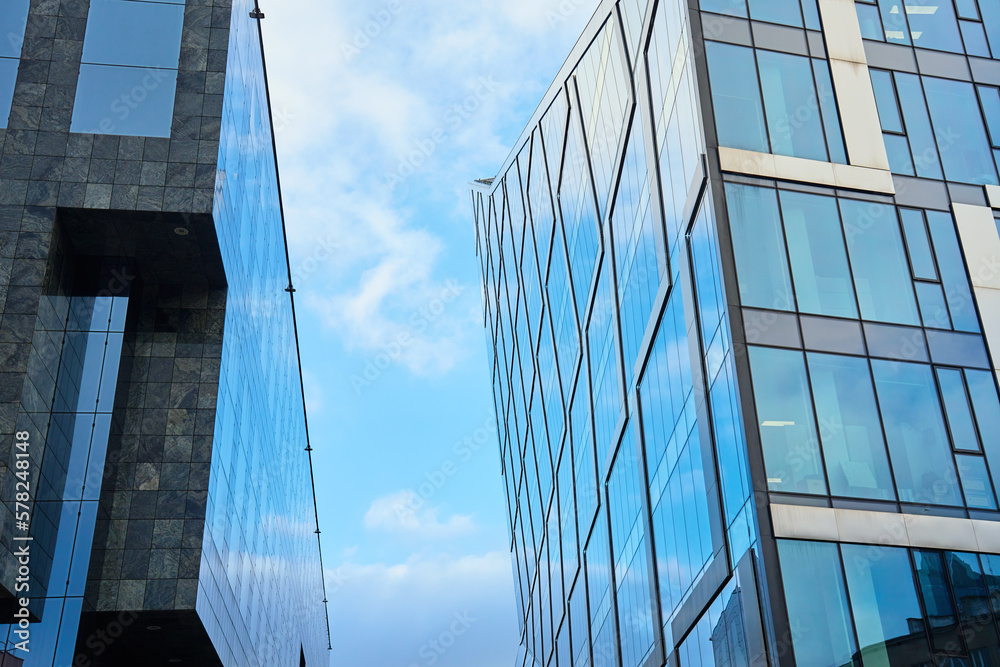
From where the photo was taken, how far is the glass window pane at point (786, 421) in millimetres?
22500

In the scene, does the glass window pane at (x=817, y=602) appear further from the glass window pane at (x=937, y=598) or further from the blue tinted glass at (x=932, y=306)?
the blue tinted glass at (x=932, y=306)

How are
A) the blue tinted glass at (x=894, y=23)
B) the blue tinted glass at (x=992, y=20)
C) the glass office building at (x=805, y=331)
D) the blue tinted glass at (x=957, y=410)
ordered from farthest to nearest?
the blue tinted glass at (x=992, y=20), the blue tinted glass at (x=894, y=23), the blue tinted glass at (x=957, y=410), the glass office building at (x=805, y=331)

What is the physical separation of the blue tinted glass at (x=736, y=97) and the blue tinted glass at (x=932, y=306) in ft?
19.4

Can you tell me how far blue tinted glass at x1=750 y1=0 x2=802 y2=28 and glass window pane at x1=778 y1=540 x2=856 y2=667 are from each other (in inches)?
650

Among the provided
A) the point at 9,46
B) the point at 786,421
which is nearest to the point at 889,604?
the point at 786,421

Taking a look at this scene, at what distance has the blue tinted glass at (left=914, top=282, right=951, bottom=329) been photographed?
25859 mm

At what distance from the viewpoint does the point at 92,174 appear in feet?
87.1

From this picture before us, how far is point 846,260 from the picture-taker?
26188 mm

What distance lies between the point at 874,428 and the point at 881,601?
4.47m

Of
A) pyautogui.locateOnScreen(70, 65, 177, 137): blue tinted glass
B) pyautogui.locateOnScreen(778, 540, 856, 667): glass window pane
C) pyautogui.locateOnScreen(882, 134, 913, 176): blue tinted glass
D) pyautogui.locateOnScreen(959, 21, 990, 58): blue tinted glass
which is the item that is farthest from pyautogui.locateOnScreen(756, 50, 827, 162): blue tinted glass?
pyautogui.locateOnScreen(70, 65, 177, 137): blue tinted glass

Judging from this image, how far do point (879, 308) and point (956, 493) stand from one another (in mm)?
5318

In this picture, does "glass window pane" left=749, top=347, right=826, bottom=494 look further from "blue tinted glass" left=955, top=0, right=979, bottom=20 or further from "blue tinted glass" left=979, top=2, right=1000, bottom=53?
"blue tinted glass" left=955, top=0, right=979, bottom=20

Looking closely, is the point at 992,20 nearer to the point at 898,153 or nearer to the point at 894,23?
the point at 894,23

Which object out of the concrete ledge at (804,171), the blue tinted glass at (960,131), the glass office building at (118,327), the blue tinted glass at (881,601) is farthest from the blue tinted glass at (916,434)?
the glass office building at (118,327)
